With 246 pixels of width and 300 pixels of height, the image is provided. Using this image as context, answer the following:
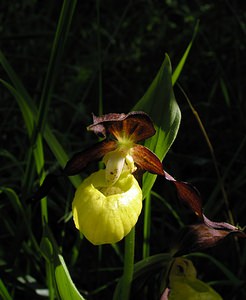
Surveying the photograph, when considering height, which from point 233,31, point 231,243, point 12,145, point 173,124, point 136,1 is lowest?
point 231,243

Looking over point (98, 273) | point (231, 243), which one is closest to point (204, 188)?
point (231, 243)

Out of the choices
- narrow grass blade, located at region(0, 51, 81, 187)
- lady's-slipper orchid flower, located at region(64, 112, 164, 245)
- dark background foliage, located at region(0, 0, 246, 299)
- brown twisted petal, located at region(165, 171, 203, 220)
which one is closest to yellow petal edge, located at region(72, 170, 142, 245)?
lady's-slipper orchid flower, located at region(64, 112, 164, 245)

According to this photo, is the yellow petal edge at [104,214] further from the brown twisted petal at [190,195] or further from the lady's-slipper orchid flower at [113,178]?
the brown twisted petal at [190,195]

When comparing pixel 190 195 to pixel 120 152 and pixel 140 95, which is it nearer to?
pixel 120 152

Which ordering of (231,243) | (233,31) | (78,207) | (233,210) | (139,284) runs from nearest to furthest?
(78,207)
(139,284)
(231,243)
(233,210)
(233,31)

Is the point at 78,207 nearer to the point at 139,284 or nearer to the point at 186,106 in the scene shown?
the point at 139,284

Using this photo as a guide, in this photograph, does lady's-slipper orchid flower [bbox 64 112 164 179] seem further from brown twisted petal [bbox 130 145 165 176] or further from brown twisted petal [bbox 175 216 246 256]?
brown twisted petal [bbox 175 216 246 256]

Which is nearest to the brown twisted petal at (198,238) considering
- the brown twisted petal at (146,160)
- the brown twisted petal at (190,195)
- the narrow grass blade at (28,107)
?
the brown twisted petal at (190,195)
